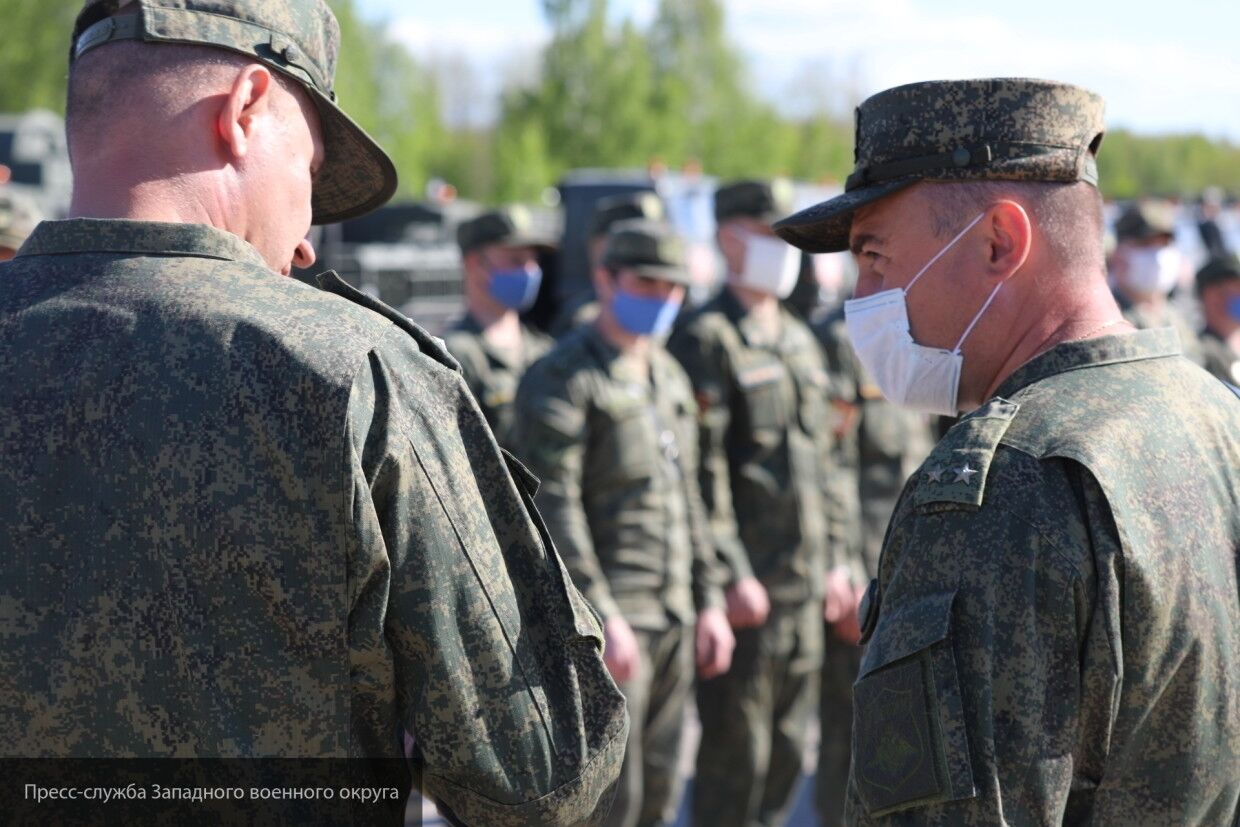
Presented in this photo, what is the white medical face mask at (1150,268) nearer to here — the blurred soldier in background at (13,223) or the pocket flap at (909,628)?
the blurred soldier in background at (13,223)

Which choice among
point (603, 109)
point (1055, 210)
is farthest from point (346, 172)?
point (603, 109)

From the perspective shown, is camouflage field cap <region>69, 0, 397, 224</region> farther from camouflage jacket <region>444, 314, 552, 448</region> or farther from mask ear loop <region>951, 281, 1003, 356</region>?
camouflage jacket <region>444, 314, 552, 448</region>

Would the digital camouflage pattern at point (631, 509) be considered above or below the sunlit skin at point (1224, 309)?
below

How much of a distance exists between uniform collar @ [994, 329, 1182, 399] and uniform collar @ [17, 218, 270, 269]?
3.86 feet

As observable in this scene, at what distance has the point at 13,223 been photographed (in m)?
5.11

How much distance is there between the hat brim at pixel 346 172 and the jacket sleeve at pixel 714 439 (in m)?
3.43

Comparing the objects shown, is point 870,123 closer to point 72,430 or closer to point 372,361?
point 372,361

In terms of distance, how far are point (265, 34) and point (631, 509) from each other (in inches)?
130

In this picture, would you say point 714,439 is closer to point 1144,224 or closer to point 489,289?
point 489,289

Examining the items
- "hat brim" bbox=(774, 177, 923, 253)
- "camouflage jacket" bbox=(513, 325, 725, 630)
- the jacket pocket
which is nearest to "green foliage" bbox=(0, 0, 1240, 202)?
"camouflage jacket" bbox=(513, 325, 725, 630)

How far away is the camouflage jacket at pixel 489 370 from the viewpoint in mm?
6156

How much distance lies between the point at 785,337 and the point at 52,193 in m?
6.92

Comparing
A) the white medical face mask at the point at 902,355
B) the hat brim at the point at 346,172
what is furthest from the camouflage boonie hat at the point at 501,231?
the white medical face mask at the point at 902,355

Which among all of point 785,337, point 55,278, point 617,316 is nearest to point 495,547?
point 55,278
